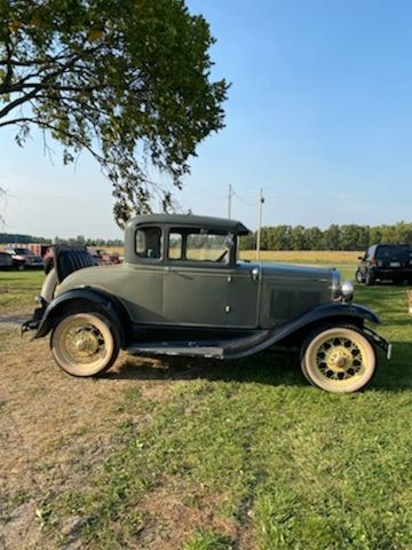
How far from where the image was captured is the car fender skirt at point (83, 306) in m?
5.41

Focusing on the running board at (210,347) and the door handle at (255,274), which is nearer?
the running board at (210,347)

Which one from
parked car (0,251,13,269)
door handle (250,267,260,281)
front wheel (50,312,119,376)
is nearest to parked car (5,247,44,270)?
parked car (0,251,13,269)

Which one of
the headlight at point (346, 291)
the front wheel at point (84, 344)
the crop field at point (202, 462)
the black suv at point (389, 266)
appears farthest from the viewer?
the black suv at point (389, 266)

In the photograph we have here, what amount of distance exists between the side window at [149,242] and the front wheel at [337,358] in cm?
Result: 208

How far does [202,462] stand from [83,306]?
2878 millimetres

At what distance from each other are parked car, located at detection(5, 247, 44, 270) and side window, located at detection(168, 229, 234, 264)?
106ft

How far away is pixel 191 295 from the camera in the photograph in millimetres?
5551

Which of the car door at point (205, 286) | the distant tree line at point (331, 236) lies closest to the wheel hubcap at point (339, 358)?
the car door at point (205, 286)

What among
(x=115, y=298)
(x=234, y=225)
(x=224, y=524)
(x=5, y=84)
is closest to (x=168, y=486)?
(x=224, y=524)

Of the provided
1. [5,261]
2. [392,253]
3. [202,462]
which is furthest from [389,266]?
[5,261]

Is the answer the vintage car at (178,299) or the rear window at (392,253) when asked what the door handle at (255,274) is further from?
the rear window at (392,253)

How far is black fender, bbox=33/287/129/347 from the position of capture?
541 centimetres

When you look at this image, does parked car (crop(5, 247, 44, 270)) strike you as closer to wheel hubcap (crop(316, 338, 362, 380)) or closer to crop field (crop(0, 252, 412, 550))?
crop field (crop(0, 252, 412, 550))

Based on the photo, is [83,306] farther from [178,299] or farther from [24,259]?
[24,259]
